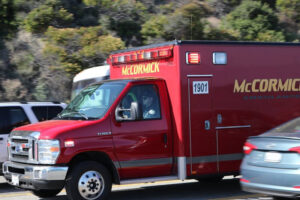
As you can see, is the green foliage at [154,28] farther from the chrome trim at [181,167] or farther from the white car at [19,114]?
the chrome trim at [181,167]

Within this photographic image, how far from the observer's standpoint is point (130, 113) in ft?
28.3

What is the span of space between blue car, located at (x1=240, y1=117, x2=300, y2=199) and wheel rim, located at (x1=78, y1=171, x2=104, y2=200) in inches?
88.9

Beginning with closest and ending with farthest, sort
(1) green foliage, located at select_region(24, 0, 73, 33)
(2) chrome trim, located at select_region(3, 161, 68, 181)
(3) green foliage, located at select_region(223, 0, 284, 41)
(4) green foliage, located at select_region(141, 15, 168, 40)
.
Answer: (2) chrome trim, located at select_region(3, 161, 68, 181) → (1) green foliage, located at select_region(24, 0, 73, 33) → (4) green foliage, located at select_region(141, 15, 168, 40) → (3) green foliage, located at select_region(223, 0, 284, 41)

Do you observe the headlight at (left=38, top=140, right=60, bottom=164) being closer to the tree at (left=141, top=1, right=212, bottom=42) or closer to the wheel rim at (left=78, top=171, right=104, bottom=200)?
the wheel rim at (left=78, top=171, right=104, bottom=200)

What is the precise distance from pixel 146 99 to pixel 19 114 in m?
→ 3.39

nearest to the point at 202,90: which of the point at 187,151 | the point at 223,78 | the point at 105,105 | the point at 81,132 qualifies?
the point at 223,78

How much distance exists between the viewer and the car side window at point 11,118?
10.8 meters

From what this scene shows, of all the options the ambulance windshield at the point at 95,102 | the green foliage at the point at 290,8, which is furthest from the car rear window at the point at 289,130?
the green foliage at the point at 290,8

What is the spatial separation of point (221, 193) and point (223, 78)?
7.27 ft

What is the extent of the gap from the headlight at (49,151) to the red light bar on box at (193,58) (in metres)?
2.70

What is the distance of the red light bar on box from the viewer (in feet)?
29.7

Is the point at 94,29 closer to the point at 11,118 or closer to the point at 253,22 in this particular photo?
the point at 253,22

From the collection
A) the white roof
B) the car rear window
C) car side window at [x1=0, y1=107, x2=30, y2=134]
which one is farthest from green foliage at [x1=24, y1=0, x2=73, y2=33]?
the car rear window

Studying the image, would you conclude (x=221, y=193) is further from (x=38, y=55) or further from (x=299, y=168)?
(x=38, y=55)
